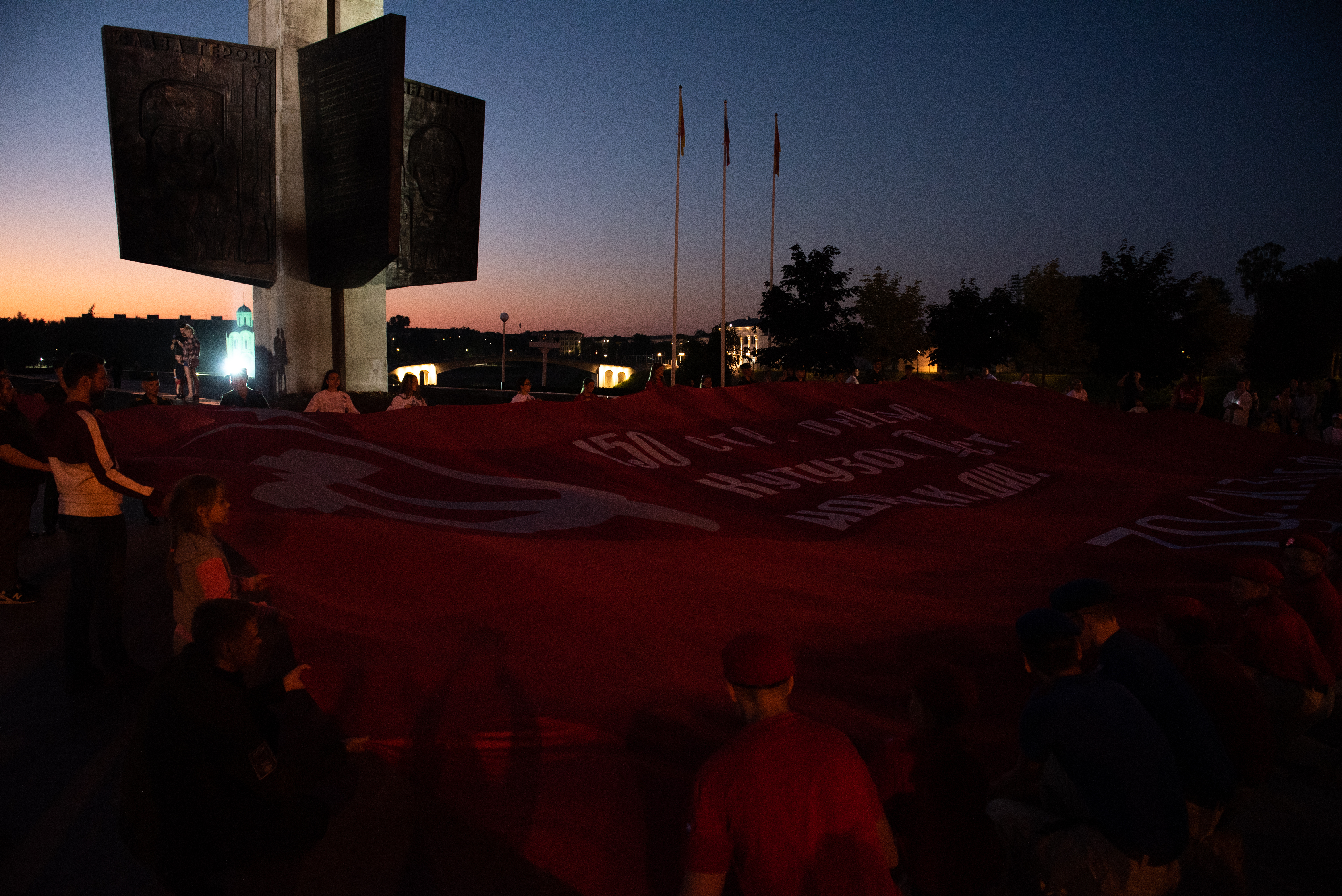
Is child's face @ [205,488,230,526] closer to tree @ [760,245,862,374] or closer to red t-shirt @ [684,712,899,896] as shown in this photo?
red t-shirt @ [684,712,899,896]

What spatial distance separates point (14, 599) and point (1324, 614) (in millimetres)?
9096

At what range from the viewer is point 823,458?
8.52 metres

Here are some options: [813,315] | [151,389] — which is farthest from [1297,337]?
[151,389]

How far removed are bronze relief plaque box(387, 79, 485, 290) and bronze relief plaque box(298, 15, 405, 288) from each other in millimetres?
1338

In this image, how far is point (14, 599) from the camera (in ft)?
21.9

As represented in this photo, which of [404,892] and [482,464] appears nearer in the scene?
[404,892]

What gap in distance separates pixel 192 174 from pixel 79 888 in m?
13.1

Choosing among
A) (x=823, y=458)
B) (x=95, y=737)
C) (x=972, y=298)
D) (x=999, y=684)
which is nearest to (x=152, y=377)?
(x=95, y=737)

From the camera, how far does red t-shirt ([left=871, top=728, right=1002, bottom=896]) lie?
2447mm

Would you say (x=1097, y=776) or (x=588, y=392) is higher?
(x=588, y=392)

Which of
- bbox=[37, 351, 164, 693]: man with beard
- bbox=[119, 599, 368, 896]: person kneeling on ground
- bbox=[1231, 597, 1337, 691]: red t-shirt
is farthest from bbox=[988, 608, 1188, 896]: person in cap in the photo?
bbox=[37, 351, 164, 693]: man with beard

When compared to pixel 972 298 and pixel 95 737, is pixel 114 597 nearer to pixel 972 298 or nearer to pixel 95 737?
pixel 95 737

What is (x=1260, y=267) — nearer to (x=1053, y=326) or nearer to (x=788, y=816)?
(x=1053, y=326)

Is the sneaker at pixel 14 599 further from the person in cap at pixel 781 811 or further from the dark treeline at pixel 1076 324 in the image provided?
the dark treeline at pixel 1076 324
